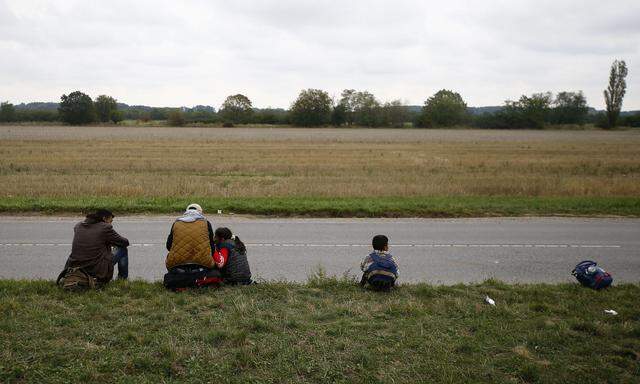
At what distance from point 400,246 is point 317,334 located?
5315 millimetres

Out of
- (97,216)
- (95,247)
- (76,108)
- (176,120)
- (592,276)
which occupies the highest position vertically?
(76,108)

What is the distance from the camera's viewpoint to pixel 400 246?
10.6m

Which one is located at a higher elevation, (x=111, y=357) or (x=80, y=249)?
(x=80, y=249)

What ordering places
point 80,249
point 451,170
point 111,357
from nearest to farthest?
point 111,357 → point 80,249 → point 451,170

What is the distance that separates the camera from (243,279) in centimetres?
732

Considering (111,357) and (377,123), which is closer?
(111,357)

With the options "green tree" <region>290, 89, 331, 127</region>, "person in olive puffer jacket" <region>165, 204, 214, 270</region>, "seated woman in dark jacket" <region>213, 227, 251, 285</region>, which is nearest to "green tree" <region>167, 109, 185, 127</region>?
"green tree" <region>290, 89, 331, 127</region>

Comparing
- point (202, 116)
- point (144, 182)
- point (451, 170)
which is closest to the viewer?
point (144, 182)

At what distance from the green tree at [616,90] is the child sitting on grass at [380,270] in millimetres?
120545

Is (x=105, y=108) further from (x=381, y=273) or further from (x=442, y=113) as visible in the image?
(x=381, y=273)

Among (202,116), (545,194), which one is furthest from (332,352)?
(202,116)

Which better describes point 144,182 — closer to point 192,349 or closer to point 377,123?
point 192,349

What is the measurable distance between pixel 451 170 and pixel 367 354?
76.6 feet

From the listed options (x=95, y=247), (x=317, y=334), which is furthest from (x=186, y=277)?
(x=317, y=334)
